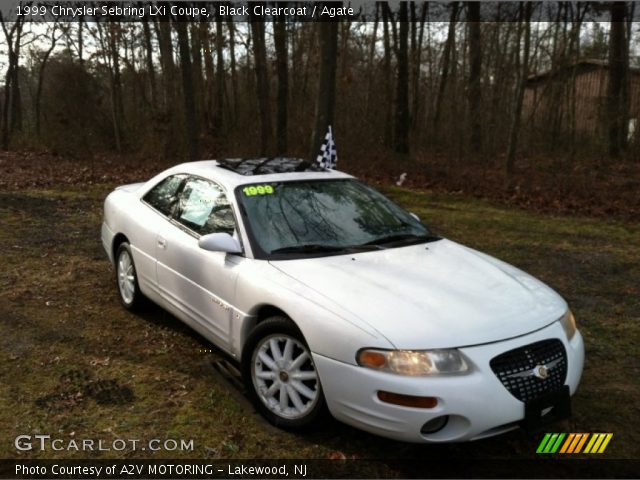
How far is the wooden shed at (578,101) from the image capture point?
17.4 metres

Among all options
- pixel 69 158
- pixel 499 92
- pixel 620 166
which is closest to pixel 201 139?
pixel 69 158

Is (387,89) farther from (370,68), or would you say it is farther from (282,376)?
(282,376)

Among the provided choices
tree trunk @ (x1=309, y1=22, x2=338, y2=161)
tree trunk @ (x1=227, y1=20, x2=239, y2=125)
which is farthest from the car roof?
tree trunk @ (x1=227, y1=20, x2=239, y2=125)

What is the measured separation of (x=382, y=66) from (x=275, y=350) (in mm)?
19064

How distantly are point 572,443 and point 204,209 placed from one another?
293cm

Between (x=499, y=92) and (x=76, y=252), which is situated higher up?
(x=499, y=92)

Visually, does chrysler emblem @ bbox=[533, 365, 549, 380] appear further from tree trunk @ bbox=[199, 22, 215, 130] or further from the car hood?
tree trunk @ bbox=[199, 22, 215, 130]

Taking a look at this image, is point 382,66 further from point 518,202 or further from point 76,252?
point 76,252

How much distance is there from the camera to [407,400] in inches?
111

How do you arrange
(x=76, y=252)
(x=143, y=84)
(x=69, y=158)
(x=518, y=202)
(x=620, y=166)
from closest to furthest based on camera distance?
(x=76, y=252)
(x=518, y=202)
(x=620, y=166)
(x=69, y=158)
(x=143, y=84)

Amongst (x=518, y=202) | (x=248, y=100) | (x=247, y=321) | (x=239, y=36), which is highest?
(x=239, y=36)

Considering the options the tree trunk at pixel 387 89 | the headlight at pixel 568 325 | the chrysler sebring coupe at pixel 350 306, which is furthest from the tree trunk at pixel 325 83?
the headlight at pixel 568 325

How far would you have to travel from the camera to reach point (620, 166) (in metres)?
15.3

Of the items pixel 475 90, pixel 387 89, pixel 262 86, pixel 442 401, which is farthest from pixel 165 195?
pixel 387 89
